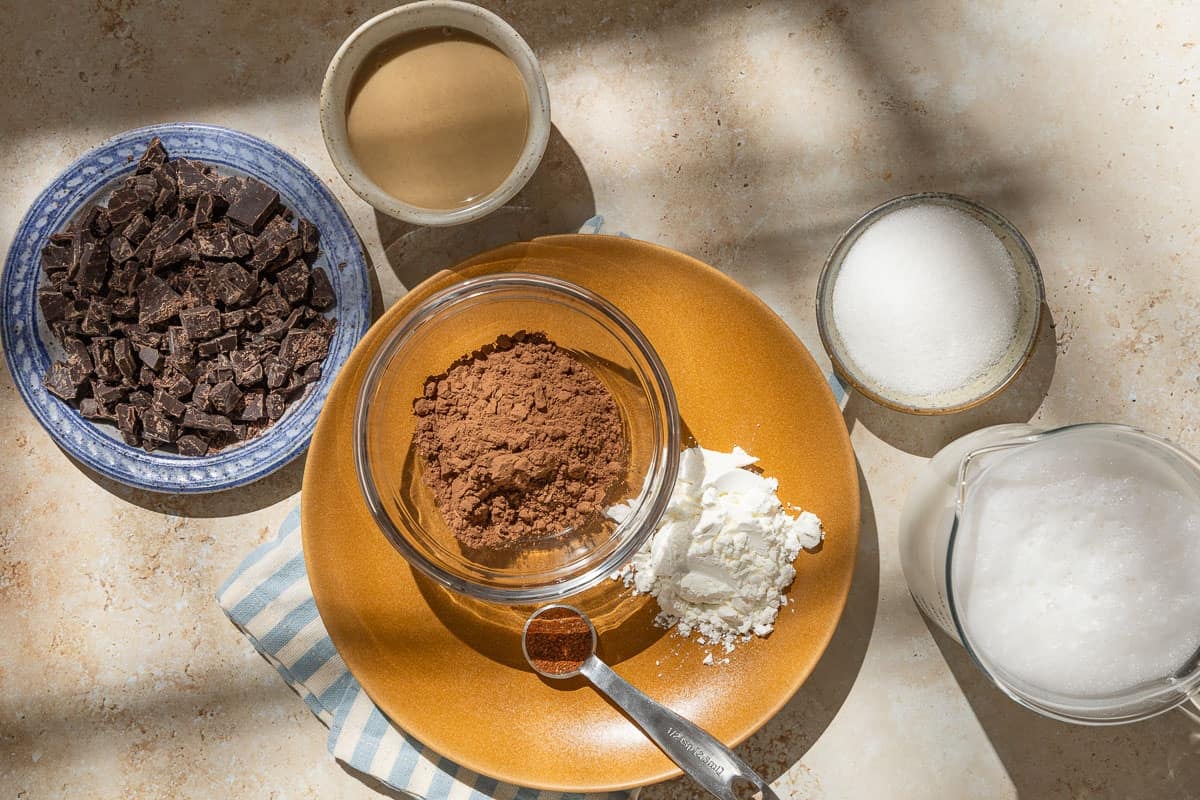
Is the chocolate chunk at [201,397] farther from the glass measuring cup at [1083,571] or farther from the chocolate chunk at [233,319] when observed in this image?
the glass measuring cup at [1083,571]

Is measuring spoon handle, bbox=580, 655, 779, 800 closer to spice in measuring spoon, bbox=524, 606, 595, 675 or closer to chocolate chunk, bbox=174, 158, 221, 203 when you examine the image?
spice in measuring spoon, bbox=524, 606, 595, 675

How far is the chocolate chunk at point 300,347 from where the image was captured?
1.25m

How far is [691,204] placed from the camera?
4.42 ft

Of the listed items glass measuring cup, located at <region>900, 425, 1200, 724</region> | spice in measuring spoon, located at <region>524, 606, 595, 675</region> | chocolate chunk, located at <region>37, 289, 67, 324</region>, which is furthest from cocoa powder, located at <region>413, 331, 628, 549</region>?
chocolate chunk, located at <region>37, 289, 67, 324</region>

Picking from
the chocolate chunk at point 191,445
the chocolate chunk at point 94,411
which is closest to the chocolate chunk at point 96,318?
the chocolate chunk at point 94,411


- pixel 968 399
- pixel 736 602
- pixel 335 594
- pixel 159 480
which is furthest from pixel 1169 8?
pixel 159 480

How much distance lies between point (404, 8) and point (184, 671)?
3.53 ft

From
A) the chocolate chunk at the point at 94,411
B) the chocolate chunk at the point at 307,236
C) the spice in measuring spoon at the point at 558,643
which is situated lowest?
the spice in measuring spoon at the point at 558,643

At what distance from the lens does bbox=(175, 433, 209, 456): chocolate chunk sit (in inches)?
49.6

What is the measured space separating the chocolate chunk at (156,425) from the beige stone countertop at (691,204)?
5.2 inches

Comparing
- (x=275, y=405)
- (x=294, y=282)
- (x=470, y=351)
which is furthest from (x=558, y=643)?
(x=294, y=282)

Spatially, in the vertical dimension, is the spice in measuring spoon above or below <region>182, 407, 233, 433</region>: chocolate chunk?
below

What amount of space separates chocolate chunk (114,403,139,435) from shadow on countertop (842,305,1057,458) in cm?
108

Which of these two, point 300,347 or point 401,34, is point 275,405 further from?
point 401,34
